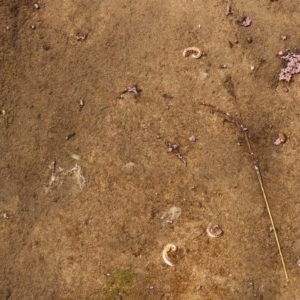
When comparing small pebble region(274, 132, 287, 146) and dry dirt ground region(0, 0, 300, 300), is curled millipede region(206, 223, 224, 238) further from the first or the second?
small pebble region(274, 132, 287, 146)

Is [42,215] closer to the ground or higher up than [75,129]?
closer to the ground

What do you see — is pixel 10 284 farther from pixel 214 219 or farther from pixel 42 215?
pixel 214 219

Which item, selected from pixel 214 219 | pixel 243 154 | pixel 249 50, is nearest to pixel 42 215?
pixel 214 219

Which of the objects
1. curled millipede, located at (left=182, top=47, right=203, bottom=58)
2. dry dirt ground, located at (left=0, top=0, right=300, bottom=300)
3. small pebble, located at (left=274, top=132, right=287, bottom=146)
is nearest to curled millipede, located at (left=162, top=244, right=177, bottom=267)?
dry dirt ground, located at (left=0, top=0, right=300, bottom=300)

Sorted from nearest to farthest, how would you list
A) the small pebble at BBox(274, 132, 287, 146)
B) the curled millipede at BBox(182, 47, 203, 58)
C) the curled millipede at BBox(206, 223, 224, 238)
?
the curled millipede at BBox(206, 223, 224, 238) < the small pebble at BBox(274, 132, 287, 146) < the curled millipede at BBox(182, 47, 203, 58)

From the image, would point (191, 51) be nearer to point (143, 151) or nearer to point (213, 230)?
point (143, 151)

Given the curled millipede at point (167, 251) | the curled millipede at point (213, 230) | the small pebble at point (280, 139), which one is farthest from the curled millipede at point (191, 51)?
the curled millipede at point (167, 251)

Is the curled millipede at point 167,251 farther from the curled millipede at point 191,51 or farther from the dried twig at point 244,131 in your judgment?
the curled millipede at point 191,51
